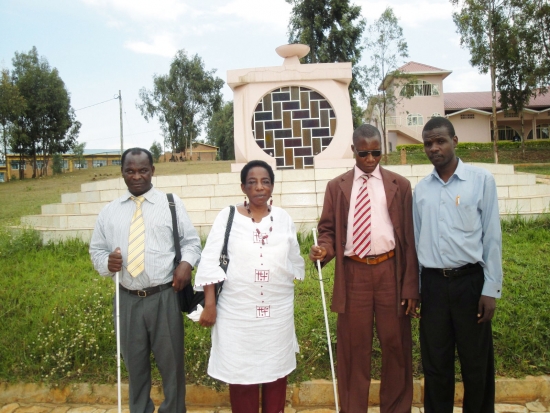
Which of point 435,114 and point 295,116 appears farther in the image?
point 435,114

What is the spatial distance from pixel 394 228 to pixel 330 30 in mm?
21627

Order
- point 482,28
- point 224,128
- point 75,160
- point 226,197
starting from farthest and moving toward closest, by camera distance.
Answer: point 224,128
point 75,160
point 482,28
point 226,197

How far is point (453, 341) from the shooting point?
8.45 feet

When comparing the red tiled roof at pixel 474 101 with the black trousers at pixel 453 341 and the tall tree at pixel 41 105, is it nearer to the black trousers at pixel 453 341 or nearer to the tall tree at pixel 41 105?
the tall tree at pixel 41 105

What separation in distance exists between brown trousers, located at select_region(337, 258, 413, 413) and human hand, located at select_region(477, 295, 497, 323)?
42 cm

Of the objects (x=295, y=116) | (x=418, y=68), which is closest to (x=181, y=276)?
(x=295, y=116)

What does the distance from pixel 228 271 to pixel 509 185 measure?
6288 mm

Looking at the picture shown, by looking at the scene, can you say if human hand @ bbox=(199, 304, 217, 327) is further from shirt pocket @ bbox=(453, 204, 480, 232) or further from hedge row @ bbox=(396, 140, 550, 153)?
hedge row @ bbox=(396, 140, 550, 153)

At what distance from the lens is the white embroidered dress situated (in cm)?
243

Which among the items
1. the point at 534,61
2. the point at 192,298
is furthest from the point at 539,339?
the point at 534,61

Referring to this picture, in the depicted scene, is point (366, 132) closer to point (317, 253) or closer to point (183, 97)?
point (317, 253)

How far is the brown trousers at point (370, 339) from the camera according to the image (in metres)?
2.60

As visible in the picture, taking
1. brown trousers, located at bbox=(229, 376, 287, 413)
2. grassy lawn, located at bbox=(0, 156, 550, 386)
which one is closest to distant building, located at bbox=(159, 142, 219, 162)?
grassy lawn, located at bbox=(0, 156, 550, 386)

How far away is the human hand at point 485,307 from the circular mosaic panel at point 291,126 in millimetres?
6302
